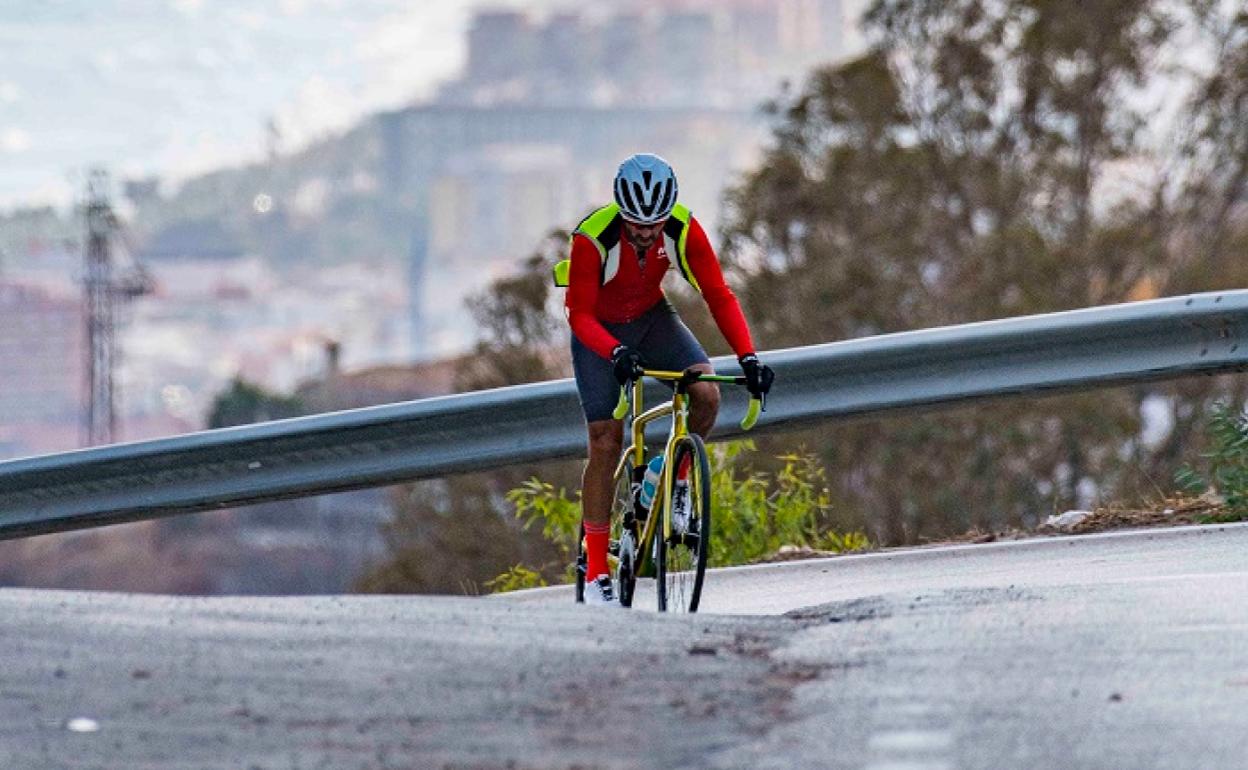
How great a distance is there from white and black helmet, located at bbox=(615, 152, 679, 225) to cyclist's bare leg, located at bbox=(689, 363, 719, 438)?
2.03 ft

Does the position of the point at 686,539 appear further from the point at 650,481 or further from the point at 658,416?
the point at 658,416

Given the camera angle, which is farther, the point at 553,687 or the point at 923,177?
the point at 923,177

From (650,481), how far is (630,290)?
68 centimetres

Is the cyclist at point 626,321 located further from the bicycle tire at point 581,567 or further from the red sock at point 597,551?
the bicycle tire at point 581,567

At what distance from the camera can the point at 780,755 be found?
5312 mm

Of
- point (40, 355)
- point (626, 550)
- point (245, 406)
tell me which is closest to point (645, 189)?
point (626, 550)

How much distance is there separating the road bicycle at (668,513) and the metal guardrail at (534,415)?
1174 millimetres

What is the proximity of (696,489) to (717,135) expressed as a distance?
590ft

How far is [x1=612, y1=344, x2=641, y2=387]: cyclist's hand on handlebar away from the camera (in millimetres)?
8219

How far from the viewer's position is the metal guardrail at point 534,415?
387 inches

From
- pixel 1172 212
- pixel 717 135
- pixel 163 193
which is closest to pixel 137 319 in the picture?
pixel 163 193

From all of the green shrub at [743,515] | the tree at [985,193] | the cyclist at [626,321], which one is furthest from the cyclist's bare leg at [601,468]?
the tree at [985,193]

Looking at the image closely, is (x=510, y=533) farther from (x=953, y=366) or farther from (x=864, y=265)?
(x=953, y=366)

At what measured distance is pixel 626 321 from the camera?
869 cm
